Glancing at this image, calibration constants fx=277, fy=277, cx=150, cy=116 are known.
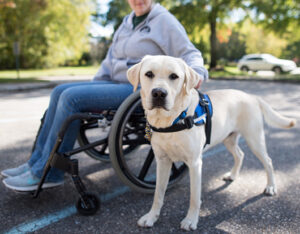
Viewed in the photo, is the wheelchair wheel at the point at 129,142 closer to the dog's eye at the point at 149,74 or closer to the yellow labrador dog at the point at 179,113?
the yellow labrador dog at the point at 179,113

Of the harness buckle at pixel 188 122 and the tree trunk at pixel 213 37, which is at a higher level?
the harness buckle at pixel 188 122

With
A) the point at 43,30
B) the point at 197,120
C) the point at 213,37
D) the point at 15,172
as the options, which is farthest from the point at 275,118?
the point at 43,30

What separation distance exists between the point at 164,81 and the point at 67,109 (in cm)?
89

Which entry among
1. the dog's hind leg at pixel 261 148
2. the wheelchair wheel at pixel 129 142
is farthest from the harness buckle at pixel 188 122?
the dog's hind leg at pixel 261 148

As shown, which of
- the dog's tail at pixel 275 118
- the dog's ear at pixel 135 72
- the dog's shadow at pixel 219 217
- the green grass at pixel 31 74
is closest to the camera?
the dog's ear at pixel 135 72

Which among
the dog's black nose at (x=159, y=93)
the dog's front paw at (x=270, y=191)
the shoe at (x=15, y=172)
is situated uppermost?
the dog's black nose at (x=159, y=93)

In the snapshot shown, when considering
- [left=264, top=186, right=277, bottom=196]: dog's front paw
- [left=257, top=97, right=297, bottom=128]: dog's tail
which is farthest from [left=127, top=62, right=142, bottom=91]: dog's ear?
[left=264, top=186, right=277, bottom=196]: dog's front paw

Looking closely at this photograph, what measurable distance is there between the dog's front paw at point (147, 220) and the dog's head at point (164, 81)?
0.86 m

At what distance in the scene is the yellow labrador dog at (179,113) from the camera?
1871 millimetres

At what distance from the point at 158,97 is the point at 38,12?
21.1 meters

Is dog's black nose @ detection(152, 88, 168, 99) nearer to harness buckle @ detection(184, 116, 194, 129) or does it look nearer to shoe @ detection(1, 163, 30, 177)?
harness buckle @ detection(184, 116, 194, 129)

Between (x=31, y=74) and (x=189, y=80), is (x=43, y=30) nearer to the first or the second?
(x=31, y=74)

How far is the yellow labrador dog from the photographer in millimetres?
1871

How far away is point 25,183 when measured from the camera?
7.42ft
